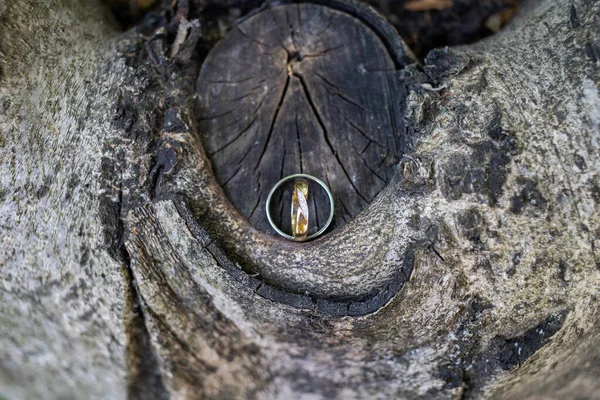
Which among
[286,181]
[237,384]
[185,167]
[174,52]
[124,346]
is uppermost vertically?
[174,52]

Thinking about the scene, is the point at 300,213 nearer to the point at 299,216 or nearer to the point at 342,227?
the point at 299,216

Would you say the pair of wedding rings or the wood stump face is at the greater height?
the wood stump face

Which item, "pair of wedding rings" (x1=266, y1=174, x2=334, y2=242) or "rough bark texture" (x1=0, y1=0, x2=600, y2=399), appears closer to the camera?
"rough bark texture" (x1=0, y1=0, x2=600, y2=399)

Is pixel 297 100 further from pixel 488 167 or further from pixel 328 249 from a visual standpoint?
pixel 488 167

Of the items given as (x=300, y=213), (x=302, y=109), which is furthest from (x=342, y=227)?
(x=302, y=109)

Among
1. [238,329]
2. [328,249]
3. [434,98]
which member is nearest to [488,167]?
[434,98]
